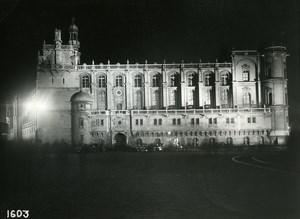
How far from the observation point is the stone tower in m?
92.4

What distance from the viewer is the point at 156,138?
90.1m

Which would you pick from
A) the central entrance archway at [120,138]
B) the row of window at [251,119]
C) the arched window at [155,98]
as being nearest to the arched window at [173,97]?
the arched window at [155,98]

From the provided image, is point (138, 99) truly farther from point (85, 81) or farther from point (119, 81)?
point (85, 81)

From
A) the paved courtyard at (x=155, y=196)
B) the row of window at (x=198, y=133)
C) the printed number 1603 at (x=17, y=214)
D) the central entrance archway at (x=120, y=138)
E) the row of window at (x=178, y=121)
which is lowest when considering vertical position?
the paved courtyard at (x=155, y=196)

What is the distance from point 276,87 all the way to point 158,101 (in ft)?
82.8

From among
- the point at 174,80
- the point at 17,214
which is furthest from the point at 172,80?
the point at 17,214

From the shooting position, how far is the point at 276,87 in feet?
312

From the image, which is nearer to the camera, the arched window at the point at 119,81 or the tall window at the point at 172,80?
the arched window at the point at 119,81

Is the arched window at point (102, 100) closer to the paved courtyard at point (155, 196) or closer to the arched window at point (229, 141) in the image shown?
the arched window at point (229, 141)

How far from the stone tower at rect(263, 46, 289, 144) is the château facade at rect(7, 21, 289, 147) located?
0.67ft

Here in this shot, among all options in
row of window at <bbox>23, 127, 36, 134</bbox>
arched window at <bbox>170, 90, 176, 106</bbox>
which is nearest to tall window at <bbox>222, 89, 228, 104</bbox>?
arched window at <bbox>170, 90, 176, 106</bbox>

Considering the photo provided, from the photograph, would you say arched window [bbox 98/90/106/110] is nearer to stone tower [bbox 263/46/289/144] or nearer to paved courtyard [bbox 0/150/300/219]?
stone tower [bbox 263/46/289/144]

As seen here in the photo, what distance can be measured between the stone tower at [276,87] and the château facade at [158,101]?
20 cm

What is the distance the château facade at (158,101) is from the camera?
90.1m
